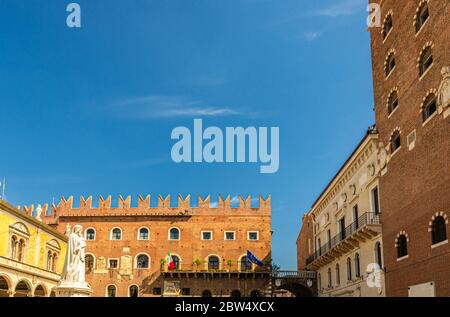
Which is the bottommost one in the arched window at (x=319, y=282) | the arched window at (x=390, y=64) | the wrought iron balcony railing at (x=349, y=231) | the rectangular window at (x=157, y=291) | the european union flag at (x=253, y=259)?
the rectangular window at (x=157, y=291)

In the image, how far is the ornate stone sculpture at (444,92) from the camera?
16516 mm

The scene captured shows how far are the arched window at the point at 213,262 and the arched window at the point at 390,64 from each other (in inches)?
1021

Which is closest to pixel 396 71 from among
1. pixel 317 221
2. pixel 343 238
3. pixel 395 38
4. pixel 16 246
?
pixel 395 38

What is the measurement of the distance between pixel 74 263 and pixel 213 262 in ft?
98.5

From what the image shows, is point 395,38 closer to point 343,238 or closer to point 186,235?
point 343,238

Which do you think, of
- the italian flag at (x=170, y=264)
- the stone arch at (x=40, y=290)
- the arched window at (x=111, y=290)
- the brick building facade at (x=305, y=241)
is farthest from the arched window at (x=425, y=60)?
the arched window at (x=111, y=290)

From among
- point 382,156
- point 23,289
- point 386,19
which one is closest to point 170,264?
point 23,289

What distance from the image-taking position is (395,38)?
22047 millimetres

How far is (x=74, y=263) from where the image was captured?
14688 millimetres

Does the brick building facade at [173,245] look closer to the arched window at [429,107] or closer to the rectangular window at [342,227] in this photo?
the rectangular window at [342,227]

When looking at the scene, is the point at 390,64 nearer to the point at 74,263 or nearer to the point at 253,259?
the point at 74,263

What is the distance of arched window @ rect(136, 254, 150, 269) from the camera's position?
4356 cm

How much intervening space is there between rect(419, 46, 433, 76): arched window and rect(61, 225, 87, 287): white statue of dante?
14011 millimetres

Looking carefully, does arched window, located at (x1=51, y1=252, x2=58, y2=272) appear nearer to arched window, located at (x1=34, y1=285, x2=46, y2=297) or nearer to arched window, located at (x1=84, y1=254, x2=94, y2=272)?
arched window, located at (x1=34, y1=285, x2=46, y2=297)
